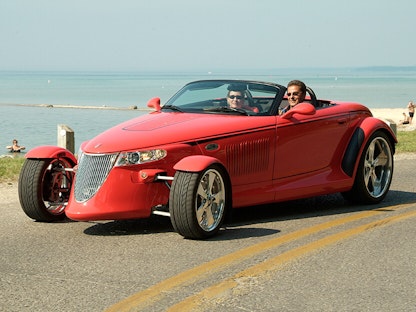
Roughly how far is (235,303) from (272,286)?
54 cm

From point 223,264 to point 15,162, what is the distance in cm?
900

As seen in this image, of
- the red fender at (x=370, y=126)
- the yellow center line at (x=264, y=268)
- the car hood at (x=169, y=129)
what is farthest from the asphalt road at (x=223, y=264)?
the red fender at (x=370, y=126)

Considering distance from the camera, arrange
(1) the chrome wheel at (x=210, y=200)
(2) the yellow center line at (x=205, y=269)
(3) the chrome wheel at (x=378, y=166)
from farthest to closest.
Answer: (3) the chrome wheel at (x=378, y=166)
(1) the chrome wheel at (x=210, y=200)
(2) the yellow center line at (x=205, y=269)

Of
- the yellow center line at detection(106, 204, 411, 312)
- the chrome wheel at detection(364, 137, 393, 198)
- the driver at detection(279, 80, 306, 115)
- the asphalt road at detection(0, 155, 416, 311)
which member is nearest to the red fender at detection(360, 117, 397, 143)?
the chrome wheel at detection(364, 137, 393, 198)

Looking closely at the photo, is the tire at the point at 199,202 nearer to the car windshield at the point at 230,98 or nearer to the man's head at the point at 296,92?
the car windshield at the point at 230,98

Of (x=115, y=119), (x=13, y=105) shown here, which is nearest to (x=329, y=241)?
(x=115, y=119)

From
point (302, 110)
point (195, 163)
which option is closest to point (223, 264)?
point (195, 163)

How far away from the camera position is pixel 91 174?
26.1ft

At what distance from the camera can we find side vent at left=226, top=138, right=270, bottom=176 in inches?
332

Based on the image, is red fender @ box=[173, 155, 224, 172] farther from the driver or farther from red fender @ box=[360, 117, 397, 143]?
red fender @ box=[360, 117, 397, 143]

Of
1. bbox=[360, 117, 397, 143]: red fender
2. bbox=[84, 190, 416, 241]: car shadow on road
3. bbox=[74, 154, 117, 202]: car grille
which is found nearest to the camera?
bbox=[74, 154, 117, 202]: car grille

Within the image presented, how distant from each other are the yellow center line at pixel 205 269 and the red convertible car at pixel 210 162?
0.57m

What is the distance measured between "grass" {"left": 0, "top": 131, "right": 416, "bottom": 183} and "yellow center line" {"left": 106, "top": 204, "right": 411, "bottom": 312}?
228 inches

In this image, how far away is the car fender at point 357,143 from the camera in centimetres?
976
